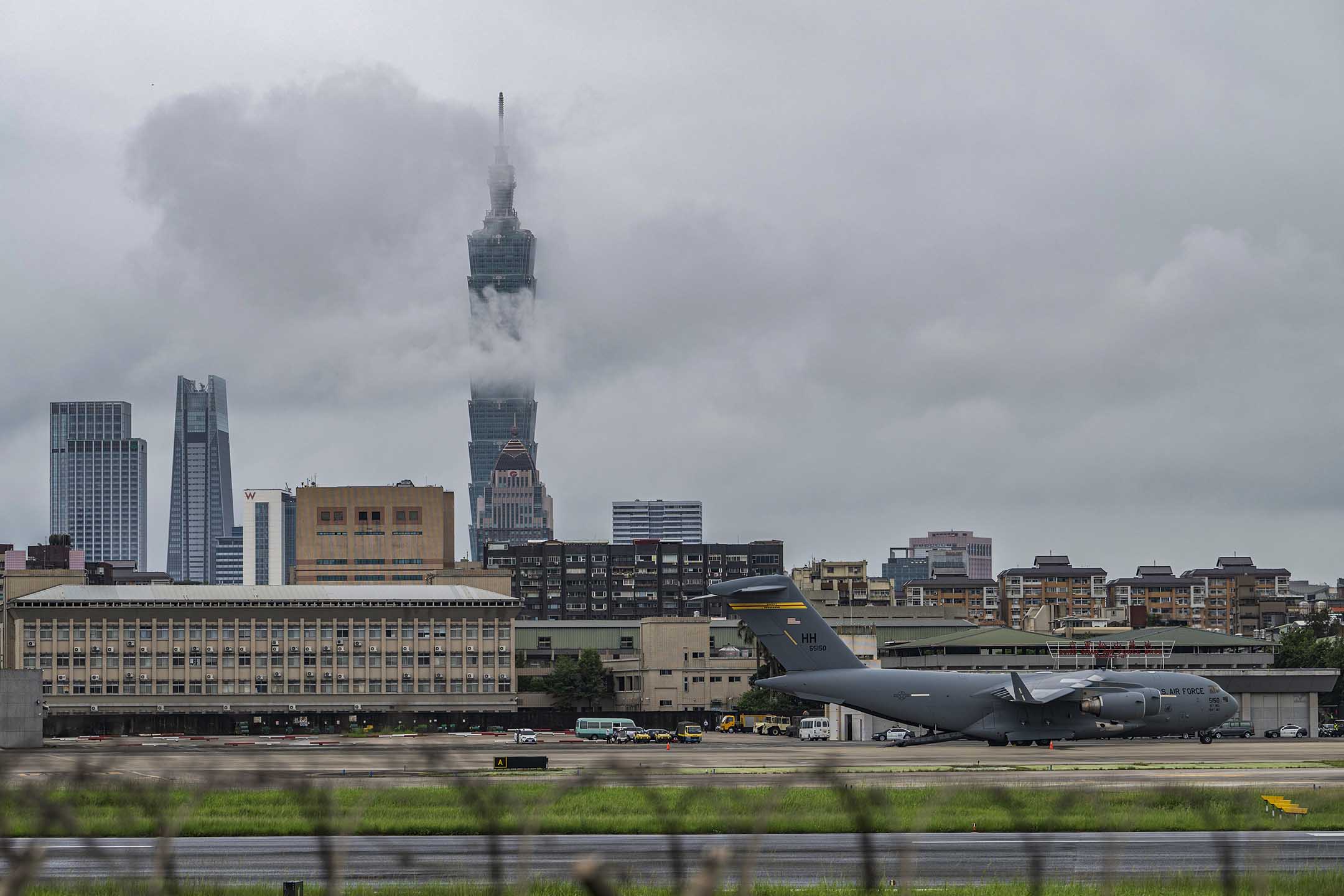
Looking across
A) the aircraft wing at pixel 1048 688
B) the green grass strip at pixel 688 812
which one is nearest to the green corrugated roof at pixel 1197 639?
the aircraft wing at pixel 1048 688

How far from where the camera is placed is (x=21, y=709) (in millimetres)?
117938

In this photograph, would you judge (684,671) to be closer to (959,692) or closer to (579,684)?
(579,684)

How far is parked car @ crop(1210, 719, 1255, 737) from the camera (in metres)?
117

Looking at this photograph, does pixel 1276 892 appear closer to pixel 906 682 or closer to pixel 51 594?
pixel 906 682

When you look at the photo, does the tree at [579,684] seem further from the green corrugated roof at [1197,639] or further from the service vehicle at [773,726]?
the green corrugated roof at [1197,639]

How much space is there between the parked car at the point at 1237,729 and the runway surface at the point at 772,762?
901 cm

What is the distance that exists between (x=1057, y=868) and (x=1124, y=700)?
A: 49059 mm

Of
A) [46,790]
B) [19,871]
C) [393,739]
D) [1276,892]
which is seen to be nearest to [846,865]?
[1276,892]

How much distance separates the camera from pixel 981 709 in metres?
82.2

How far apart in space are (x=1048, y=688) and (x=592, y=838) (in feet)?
140

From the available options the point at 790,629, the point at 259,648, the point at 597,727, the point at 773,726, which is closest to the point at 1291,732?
the point at 773,726

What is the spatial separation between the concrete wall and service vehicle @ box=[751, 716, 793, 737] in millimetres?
59612

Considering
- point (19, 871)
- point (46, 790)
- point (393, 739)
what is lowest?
point (393, 739)

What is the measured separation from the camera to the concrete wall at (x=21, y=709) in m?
117
